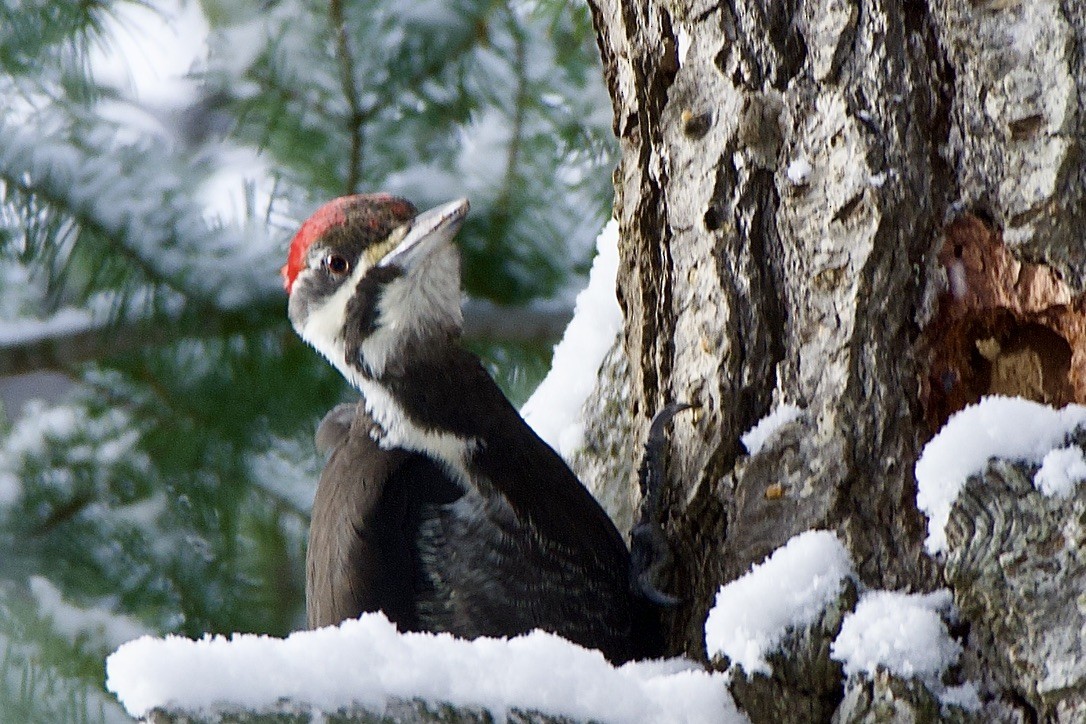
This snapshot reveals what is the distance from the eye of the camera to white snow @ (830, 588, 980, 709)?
153cm

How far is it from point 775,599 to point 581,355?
1.12m

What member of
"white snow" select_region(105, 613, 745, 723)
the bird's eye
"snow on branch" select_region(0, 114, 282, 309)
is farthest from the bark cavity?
"snow on branch" select_region(0, 114, 282, 309)

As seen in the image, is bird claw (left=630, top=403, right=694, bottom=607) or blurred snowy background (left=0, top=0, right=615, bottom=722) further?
blurred snowy background (left=0, top=0, right=615, bottom=722)

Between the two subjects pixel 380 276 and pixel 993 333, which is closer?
pixel 993 333

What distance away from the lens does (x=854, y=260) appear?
69.3 inches

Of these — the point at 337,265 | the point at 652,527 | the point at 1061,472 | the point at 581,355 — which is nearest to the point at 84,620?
the point at 337,265

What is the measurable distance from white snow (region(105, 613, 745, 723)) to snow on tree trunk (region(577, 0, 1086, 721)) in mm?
262

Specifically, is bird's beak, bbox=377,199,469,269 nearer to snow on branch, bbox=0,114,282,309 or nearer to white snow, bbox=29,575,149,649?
snow on branch, bbox=0,114,282,309

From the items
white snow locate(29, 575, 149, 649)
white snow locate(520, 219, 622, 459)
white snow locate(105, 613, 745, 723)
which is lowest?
white snow locate(105, 613, 745, 723)

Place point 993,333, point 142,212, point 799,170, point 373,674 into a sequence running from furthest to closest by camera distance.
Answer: point 142,212
point 799,170
point 993,333
point 373,674

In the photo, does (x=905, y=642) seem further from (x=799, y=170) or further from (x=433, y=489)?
(x=433, y=489)

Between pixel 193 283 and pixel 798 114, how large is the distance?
184 centimetres

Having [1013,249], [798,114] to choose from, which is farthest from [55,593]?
[1013,249]

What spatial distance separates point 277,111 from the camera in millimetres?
3402
